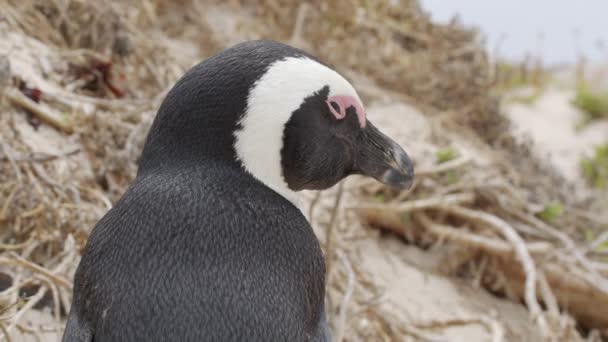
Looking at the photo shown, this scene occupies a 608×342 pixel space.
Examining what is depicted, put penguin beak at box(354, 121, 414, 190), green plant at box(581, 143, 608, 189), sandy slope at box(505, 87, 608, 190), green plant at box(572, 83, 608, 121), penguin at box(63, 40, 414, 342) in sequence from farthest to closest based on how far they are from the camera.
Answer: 1. green plant at box(572, 83, 608, 121)
2. sandy slope at box(505, 87, 608, 190)
3. green plant at box(581, 143, 608, 189)
4. penguin beak at box(354, 121, 414, 190)
5. penguin at box(63, 40, 414, 342)

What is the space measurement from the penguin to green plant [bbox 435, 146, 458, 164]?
185 cm

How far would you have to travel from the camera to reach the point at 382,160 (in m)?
1.44

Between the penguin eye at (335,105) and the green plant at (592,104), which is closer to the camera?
the penguin eye at (335,105)

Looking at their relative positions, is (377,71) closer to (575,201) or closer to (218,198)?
(575,201)

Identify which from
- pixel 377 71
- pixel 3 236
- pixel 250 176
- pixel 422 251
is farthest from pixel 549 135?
pixel 250 176

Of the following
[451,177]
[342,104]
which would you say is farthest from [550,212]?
[342,104]

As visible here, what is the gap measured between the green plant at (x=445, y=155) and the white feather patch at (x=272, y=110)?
1946mm

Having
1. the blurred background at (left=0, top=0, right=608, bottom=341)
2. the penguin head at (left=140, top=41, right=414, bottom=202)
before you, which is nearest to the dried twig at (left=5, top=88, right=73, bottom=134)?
the blurred background at (left=0, top=0, right=608, bottom=341)

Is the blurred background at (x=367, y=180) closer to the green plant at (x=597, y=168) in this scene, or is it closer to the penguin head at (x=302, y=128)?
the green plant at (x=597, y=168)

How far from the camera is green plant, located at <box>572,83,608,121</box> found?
634 cm

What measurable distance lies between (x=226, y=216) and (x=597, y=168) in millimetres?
4217

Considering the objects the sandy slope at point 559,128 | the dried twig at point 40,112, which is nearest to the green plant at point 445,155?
the dried twig at point 40,112

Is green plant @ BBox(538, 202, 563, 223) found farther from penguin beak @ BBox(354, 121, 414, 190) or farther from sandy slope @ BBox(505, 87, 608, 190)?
sandy slope @ BBox(505, 87, 608, 190)

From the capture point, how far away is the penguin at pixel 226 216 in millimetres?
1134
